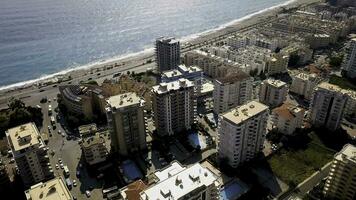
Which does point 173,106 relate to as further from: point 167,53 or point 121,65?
point 121,65

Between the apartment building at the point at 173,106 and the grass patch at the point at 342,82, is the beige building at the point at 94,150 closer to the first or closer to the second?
the apartment building at the point at 173,106

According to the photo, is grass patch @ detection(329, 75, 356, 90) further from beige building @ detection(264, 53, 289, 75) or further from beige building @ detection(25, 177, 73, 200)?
beige building @ detection(25, 177, 73, 200)

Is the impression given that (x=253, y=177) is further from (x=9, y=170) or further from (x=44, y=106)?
(x=44, y=106)

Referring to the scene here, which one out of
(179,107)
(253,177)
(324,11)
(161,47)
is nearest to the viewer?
(253,177)

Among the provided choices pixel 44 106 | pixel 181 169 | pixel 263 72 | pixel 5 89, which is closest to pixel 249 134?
pixel 181 169

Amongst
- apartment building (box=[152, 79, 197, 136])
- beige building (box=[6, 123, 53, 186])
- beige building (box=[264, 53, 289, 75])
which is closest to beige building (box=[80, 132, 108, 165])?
beige building (box=[6, 123, 53, 186])

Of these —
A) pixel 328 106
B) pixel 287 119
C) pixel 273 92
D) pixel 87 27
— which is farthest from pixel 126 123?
pixel 87 27

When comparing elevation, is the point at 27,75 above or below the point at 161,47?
below
